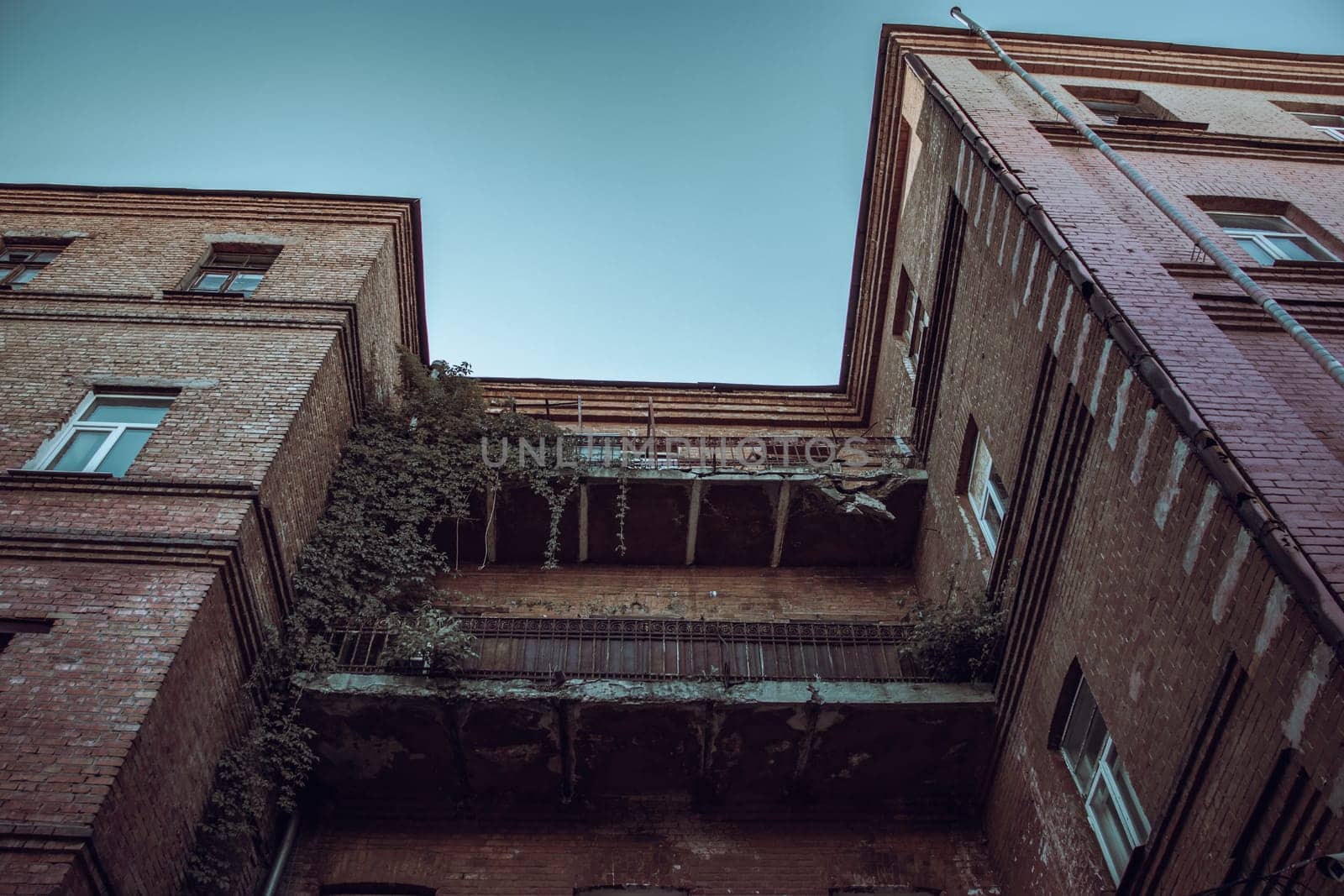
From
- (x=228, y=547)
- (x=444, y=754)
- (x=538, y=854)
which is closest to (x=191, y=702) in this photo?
(x=228, y=547)

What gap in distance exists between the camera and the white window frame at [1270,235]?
32.9 feet

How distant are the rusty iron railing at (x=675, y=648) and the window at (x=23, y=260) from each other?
7250 mm

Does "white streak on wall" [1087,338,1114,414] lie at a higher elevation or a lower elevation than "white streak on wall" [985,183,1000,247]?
lower

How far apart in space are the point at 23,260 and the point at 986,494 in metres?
12.9

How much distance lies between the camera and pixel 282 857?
7895 millimetres


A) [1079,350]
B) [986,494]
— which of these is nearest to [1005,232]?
[1079,350]

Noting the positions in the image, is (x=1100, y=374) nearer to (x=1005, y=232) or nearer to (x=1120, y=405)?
(x=1120, y=405)

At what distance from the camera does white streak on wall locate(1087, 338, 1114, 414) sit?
6.98 m

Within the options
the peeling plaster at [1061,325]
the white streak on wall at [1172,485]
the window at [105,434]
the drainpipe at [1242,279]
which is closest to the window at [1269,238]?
the drainpipe at [1242,279]

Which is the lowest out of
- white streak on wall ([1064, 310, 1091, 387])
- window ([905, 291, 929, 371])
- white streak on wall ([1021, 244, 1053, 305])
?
white streak on wall ([1064, 310, 1091, 387])

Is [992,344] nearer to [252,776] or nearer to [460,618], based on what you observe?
[460,618]

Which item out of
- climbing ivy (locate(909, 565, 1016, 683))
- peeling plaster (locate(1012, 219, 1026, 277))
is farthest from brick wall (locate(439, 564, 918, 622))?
peeling plaster (locate(1012, 219, 1026, 277))

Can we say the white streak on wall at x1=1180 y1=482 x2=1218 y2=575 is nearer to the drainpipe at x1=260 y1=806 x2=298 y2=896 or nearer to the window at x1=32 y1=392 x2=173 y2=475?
the drainpipe at x1=260 y1=806 x2=298 y2=896

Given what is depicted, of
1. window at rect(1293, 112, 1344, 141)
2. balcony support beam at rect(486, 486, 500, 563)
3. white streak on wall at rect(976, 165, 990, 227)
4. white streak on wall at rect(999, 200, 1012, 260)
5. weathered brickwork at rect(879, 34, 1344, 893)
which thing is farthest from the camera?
window at rect(1293, 112, 1344, 141)
